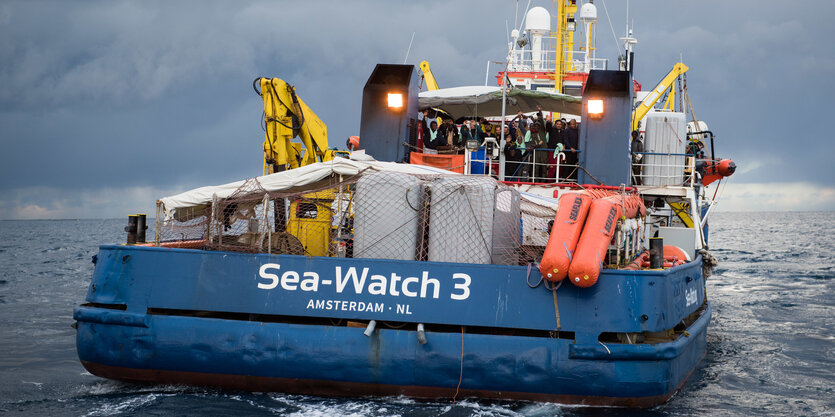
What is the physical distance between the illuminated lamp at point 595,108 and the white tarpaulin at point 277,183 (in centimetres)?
370

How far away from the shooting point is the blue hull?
8789mm

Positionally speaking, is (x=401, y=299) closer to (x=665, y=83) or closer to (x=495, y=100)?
(x=495, y=100)

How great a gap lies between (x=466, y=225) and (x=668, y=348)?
2.71 meters

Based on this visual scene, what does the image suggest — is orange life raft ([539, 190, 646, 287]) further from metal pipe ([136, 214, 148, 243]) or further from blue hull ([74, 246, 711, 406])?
metal pipe ([136, 214, 148, 243])

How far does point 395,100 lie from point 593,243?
612cm

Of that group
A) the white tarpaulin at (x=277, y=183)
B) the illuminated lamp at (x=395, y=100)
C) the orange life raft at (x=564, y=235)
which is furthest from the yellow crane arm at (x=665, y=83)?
the orange life raft at (x=564, y=235)

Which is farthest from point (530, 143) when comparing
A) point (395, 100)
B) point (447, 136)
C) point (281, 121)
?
point (281, 121)

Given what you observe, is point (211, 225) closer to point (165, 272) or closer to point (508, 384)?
point (165, 272)

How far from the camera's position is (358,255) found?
30.8 ft

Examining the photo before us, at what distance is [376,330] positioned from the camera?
8922 mm

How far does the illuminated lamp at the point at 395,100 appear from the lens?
13.8m

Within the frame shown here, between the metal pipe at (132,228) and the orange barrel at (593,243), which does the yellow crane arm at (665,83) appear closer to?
the orange barrel at (593,243)

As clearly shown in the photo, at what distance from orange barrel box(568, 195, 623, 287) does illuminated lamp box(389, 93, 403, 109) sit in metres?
5.57

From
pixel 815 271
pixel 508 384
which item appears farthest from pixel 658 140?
pixel 815 271
